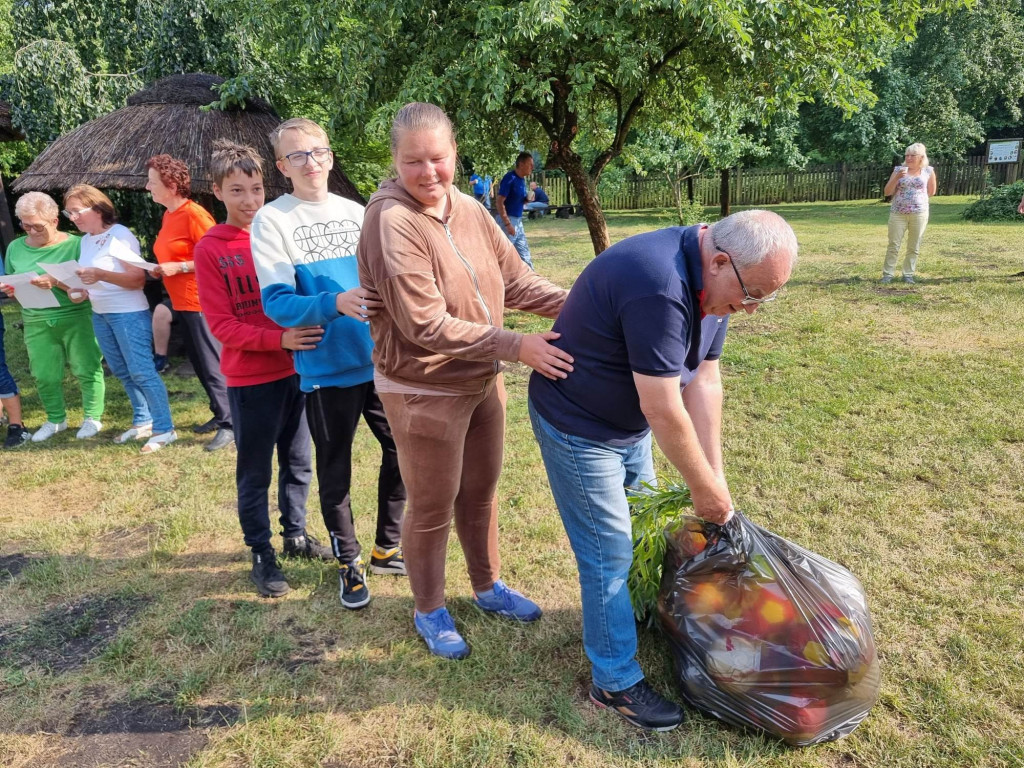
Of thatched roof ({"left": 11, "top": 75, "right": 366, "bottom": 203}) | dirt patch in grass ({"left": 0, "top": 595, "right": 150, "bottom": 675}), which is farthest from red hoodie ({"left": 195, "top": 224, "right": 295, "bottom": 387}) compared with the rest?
thatched roof ({"left": 11, "top": 75, "right": 366, "bottom": 203})

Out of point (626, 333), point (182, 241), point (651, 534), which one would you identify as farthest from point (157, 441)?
point (626, 333)

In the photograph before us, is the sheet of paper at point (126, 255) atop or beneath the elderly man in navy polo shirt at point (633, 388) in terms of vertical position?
atop

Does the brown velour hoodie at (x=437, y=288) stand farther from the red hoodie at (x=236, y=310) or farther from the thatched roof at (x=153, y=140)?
the thatched roof at (x=153, y=140)

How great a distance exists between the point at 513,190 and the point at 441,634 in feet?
24.1

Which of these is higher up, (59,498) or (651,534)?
(651,534)

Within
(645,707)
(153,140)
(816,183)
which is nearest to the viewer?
(645,707)

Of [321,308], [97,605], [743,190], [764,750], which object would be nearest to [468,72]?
[321,308]

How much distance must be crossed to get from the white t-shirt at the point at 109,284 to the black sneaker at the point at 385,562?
2.93 meters

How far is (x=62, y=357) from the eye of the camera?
524 centimetres

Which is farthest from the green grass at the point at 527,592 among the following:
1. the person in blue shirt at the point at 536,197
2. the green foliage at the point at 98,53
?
the person in blue shirt at the point at 536,197

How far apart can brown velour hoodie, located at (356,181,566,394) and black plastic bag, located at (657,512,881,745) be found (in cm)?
97

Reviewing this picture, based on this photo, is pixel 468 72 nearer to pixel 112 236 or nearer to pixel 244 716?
pixel 112 236

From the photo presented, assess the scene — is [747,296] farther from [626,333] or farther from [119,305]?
[119,305]

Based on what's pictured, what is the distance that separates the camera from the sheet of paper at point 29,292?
4723mm
